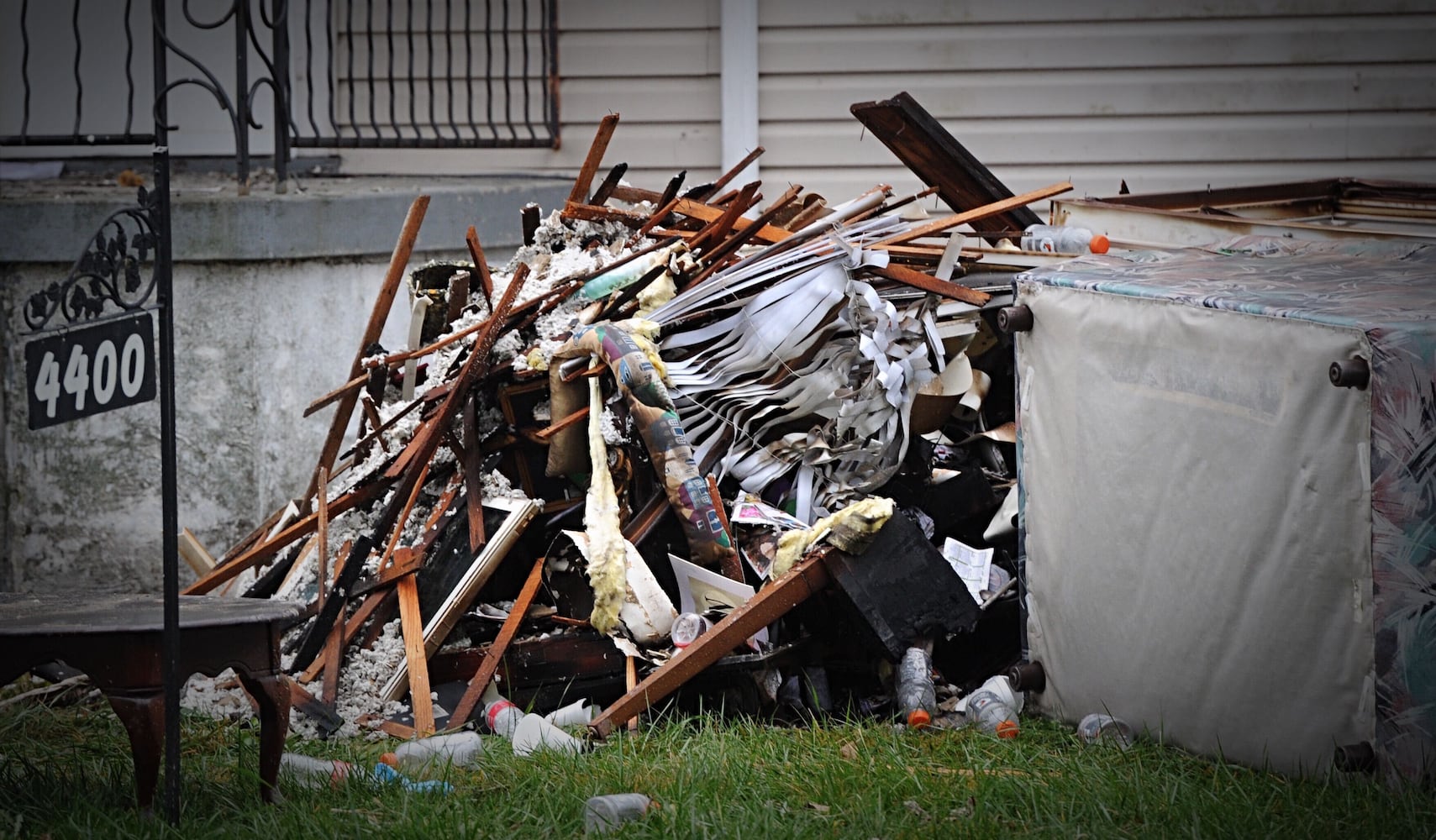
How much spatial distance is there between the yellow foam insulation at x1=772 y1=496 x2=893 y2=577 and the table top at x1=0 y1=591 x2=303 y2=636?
4.87ft

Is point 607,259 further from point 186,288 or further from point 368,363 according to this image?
point 186,288

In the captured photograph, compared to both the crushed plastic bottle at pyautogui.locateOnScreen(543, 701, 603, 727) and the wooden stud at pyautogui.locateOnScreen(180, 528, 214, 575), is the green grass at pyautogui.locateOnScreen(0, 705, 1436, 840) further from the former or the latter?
the wooden stud at pyautogui.locateOnScreen(180, 528, 214, 575)

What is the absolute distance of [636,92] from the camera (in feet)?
25.7

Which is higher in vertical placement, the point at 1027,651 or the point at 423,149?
the point at 423,149

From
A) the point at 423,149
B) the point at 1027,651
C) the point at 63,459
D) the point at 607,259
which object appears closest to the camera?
the point at 1027,651

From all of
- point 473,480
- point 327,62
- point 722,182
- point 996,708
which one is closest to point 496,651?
point 473,480

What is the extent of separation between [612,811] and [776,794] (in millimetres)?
440

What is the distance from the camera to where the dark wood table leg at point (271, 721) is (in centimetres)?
339

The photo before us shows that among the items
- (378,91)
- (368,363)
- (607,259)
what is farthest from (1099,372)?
(378,91)

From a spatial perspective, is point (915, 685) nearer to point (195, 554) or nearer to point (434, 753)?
point (434, 753)

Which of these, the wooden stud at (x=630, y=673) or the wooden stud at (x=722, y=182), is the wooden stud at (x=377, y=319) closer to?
the wooden stud at (x=722, y=182)

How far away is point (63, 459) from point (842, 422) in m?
3.60

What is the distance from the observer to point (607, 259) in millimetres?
5293

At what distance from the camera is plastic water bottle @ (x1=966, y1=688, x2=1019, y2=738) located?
3992 mm
